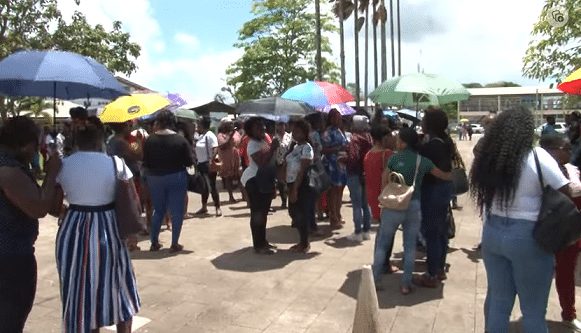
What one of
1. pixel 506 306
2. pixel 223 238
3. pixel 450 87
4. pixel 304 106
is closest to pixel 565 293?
pixel 506 306

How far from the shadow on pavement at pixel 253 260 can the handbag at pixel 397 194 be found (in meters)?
1.76

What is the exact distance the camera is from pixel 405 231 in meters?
4.69

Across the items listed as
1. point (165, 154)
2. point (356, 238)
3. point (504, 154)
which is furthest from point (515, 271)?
point (165, 154)

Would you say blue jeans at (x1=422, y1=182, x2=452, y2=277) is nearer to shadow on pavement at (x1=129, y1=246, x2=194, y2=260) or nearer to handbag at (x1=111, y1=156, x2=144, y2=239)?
handbag at (x1=111, y1=156, x2=144, y2=239)

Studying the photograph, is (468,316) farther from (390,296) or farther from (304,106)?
(304,106)

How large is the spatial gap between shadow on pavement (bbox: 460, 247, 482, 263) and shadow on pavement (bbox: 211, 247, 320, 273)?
1.79 m

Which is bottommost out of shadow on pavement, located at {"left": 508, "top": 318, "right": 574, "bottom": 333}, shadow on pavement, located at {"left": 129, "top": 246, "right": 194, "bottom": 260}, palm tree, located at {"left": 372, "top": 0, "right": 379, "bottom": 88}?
shadow on pavement, located at {"left": 508, "top": 318, "right": 574, "bottom": 333}

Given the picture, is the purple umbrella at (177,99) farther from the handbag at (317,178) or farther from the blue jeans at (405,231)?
the blue jeans at (405,231)

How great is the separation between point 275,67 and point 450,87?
2113 cm

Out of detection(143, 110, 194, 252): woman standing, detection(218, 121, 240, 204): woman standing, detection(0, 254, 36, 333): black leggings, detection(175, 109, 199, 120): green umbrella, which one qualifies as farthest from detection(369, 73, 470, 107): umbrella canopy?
detection(175, 109, 199, 120): green umbrella

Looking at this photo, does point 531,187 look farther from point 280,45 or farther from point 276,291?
point 280,45

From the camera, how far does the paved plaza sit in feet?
→ 13.6

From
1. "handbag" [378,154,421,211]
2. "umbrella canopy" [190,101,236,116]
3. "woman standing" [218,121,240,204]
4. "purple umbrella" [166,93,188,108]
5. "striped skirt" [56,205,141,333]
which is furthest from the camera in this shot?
"umbrella canopy" [190,101,236,116]

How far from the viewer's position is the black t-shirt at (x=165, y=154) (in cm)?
589
